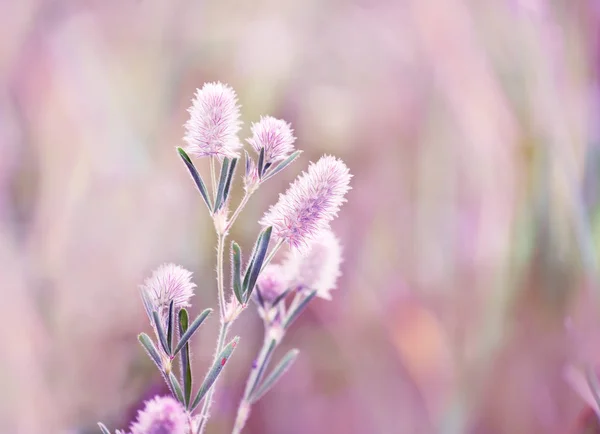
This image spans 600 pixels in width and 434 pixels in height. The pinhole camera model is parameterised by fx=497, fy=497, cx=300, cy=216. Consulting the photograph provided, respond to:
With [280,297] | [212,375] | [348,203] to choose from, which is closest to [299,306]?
[280,297]

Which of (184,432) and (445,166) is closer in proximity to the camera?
(184,432)

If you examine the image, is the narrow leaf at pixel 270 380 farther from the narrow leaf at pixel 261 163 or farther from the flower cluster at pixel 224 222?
the narrow leaf at pixel 261 163

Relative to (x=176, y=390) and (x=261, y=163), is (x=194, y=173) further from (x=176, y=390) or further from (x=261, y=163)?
(x=176, y=390)

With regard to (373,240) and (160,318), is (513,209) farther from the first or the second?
(160,318)

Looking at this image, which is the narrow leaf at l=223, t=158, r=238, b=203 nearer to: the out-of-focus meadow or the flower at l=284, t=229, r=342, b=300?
the flower at l=284, t=229, r=342, b=300

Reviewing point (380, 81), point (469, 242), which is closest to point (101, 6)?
point (380, 81)

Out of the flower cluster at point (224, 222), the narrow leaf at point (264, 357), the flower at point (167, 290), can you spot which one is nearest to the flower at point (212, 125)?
the flower cluster at point (224, 222)

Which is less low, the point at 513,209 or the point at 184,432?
the point at 513,209
